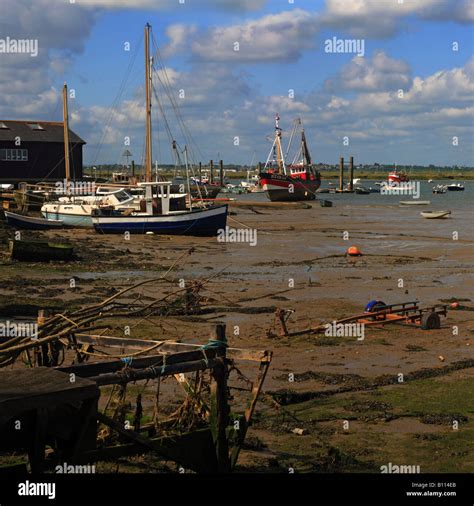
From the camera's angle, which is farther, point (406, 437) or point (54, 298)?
point (54, 298)

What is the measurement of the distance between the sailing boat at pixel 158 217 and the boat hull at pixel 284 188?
1754 inches

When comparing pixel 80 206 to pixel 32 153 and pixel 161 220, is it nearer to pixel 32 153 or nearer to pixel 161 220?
pixel 161 220

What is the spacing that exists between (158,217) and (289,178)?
5006 cm

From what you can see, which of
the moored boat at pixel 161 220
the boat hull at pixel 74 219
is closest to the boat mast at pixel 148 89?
the moored boat at pixel 161 220

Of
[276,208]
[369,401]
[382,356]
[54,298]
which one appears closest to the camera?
[369,401]

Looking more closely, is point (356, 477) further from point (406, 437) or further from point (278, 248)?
point (278, 248)

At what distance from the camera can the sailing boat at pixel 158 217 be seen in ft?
131

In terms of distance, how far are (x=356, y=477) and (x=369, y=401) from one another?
332 cm

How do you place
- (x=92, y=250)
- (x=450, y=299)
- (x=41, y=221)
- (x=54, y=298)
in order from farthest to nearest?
(x=41, y=221) < (x=92, y=250) < (x=450, y=299) < (x=54, y=298)

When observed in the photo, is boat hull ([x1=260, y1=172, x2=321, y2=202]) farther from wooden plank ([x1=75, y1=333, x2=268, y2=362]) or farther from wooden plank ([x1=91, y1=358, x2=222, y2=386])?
wooden plank ([x1=91, y1=358, x2=222, y2=386])

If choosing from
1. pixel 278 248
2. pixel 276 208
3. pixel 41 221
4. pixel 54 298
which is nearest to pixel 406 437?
pixel 54 298

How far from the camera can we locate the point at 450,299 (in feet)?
72.6

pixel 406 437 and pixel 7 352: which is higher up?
pixel 7 352

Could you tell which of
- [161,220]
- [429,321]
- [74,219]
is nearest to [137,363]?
[429,321]
